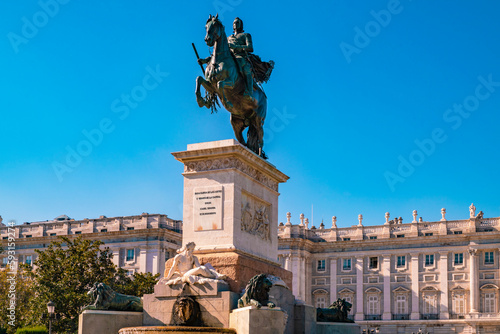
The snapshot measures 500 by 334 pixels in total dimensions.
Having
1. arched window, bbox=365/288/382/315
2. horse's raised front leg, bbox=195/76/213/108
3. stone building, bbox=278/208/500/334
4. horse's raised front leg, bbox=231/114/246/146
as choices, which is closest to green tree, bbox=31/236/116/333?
horse's raised front leg, bbox=231/114/246/146

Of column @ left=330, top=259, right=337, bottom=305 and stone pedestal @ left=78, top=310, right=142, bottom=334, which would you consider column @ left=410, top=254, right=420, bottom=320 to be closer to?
column @ left=330, top=259, right=337, bottom=305

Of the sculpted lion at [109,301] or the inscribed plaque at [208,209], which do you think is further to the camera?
the inscribed plaque at [208,209]

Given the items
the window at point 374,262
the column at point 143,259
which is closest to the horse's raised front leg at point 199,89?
the column at point 143,259

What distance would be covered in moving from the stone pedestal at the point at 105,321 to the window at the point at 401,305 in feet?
254

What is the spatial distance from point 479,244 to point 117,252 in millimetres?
39770

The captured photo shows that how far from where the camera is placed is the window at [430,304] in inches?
3403

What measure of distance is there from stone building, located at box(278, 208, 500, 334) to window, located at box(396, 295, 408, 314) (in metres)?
0.12

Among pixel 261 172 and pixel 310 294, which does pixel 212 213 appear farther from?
pixel 310 294

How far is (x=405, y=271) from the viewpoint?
88.6 m

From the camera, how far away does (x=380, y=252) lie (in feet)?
295

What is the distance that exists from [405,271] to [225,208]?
7688 cm

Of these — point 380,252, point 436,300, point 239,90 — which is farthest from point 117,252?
point 239,90

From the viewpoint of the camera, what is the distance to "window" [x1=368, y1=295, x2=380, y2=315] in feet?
294

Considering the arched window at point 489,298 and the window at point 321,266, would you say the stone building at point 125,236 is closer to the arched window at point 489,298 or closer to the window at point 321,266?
the window at point 321,266
